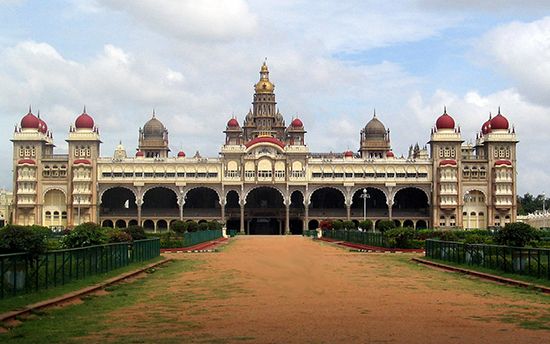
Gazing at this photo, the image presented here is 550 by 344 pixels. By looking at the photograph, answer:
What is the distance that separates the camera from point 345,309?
1523cm

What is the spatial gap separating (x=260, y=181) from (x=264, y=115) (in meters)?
19.2

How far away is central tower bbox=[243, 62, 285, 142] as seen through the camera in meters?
111

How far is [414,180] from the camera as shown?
94750 millimetres

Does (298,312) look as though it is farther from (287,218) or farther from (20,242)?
(287,218)

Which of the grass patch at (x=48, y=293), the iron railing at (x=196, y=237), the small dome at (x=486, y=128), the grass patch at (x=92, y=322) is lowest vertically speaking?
the grass patch at (x=92, y=322)

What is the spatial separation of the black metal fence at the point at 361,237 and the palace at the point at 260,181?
94.0 feet

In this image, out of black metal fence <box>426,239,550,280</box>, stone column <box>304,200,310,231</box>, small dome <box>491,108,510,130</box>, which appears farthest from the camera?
small dome <box>491,108,510,130</box>

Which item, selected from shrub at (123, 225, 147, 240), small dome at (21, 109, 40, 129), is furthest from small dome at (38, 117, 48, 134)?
shrub at (123, 225, 147, 240)

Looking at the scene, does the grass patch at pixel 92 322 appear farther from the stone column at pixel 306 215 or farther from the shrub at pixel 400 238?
the stone column at pixel 306 215

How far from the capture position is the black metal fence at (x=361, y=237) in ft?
149

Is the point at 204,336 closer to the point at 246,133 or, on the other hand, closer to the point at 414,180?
the point at 414,180

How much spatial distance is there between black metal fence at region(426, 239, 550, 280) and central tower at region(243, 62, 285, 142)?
78361 mm

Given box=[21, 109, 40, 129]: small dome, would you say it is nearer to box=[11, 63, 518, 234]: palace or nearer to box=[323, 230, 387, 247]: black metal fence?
box=[11, 63, 518, 234]: palace

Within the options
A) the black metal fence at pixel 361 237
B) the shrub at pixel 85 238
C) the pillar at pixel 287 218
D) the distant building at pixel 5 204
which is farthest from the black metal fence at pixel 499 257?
the distant building at pixel 5 204
